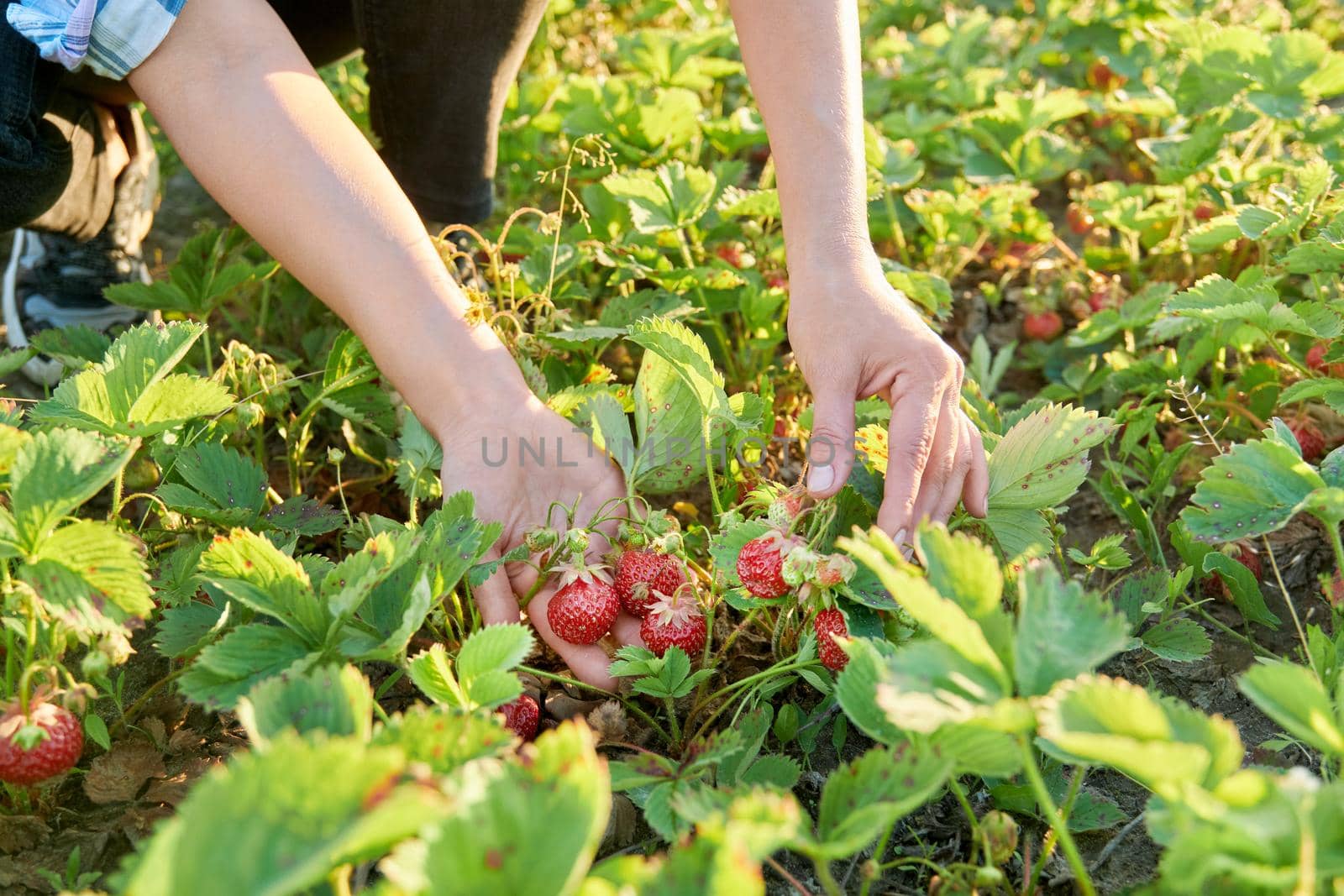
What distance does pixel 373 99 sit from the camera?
187 centimetres

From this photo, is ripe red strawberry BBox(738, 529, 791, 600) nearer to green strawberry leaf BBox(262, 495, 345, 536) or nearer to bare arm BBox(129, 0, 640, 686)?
bare arm BBox(129, 0, 640, 686)

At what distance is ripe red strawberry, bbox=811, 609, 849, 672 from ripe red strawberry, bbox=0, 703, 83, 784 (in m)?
0.66

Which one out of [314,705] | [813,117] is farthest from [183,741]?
[813,117]

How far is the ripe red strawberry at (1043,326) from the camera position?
1945 millimetres

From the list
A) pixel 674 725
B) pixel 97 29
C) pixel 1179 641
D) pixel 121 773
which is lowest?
pixel 1179 641

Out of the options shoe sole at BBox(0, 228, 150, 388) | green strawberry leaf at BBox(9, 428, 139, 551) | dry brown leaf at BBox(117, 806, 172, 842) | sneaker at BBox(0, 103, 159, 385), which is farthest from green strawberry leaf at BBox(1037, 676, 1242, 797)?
sneaker at BBox(0, 103, 159, 385)

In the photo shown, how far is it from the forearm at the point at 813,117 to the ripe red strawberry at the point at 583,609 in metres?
0.45

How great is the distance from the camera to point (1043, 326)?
6.39 feet

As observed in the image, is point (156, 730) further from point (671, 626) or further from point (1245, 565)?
point (1245, 565)

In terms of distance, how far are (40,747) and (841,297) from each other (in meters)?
0.87

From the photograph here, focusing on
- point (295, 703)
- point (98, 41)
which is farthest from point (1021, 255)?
point (295, 703)

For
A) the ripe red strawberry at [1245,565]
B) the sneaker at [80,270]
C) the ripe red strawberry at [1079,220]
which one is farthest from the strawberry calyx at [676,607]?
the ripe red strawberry at [1079,220]

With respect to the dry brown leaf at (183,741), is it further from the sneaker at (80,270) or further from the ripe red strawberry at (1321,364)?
the ripe red strawberry at (1321,364)

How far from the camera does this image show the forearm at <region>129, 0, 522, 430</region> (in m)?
1.23
